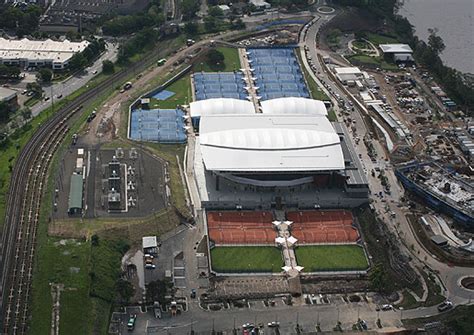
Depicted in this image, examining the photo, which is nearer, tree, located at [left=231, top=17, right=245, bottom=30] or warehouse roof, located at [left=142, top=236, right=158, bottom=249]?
warehouse roof, located at [left=142, top=236, right=158, bottom=249]

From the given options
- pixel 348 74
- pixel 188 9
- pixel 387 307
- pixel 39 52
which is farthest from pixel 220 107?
pixel 188 9

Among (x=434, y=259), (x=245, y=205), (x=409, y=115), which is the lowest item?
(x=434, y=259)

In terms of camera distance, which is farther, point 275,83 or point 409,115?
point 275,83

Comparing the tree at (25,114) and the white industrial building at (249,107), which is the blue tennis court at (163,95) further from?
the tree at (25,114)

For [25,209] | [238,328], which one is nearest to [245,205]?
[238,328]

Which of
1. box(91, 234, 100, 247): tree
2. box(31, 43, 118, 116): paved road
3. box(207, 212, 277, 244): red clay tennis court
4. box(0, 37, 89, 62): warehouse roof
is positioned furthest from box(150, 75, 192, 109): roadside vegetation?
box(91, 234, 100, 247): tree

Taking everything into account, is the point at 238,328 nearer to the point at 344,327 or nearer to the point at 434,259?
the point at 344,327

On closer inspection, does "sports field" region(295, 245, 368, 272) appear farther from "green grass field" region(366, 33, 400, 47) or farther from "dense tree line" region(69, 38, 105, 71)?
"green grass field" region(366, 33, 400, 47)

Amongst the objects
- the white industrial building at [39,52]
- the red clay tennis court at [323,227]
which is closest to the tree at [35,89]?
the white industrial building at [39,52]
